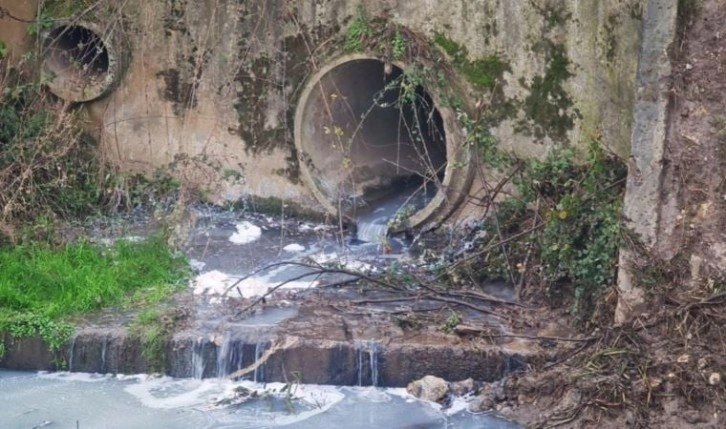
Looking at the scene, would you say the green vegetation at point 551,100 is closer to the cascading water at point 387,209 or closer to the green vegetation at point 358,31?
the cascading water at point 387,209

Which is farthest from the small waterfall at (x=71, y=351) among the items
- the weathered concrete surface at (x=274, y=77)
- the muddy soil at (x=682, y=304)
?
the muddy soil at (x=682, y=304)

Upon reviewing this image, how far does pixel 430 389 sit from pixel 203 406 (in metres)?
1.55

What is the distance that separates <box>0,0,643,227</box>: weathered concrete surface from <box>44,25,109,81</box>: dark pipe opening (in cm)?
31

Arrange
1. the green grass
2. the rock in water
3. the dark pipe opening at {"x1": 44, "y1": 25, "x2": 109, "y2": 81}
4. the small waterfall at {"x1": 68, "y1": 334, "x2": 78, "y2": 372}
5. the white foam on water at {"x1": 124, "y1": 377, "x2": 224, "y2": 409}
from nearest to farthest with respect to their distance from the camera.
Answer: the rock in water
the white foam on water at {"x1": 124, "y1": 377, "x2": 224, "y2": 409}
the small waterfall at {"x1": 68, "y1": 334, "x2": 78, "y2": 372}
the green grass
the dark pipe opening at {"x1": 44, "y1": 25, "x2": 109, "y2": 81}

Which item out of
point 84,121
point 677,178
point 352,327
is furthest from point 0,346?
point 677,178

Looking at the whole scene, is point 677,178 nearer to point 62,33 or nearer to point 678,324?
point 678,324

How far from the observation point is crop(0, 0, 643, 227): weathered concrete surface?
32.1ft

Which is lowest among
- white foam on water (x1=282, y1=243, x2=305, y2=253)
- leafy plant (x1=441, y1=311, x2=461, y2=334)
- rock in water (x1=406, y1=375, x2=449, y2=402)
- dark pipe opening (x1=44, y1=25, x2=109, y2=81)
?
rock in water (x1=406, y1=375, x2=449, y2=402)

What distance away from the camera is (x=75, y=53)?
454 inches

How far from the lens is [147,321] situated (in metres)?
8.38

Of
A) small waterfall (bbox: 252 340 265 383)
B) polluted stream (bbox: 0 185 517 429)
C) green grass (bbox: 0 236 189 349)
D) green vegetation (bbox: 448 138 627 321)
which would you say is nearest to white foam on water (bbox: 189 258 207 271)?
green grass (bbox: 0 236 189 349)

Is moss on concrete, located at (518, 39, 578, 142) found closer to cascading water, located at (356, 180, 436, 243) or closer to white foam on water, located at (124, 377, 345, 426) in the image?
cascading water, located at (356, 180, 436, 243)

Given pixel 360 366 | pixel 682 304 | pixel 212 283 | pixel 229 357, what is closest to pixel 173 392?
pixel 229 357

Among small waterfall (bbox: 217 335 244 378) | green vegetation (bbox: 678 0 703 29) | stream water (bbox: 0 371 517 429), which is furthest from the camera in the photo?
small waterfall (bbox: 217 335 244 378)
